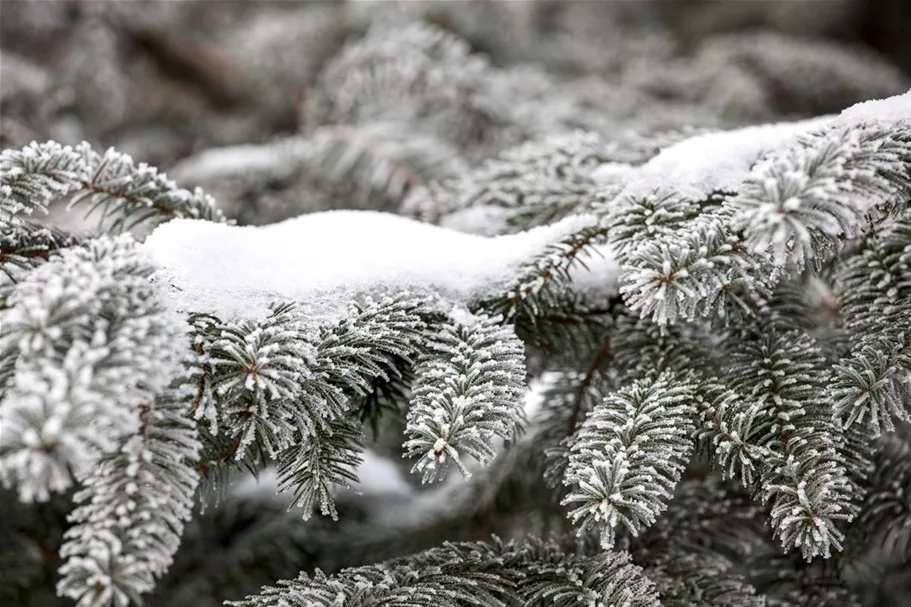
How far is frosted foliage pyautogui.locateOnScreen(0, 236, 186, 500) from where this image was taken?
0.53 metres

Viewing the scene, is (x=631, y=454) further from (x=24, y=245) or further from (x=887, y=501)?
(x=24, y=245)

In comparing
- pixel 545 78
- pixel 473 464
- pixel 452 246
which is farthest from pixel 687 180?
pixel 545 78

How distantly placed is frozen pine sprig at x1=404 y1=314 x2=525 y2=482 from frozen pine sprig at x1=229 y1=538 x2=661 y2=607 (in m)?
0.13

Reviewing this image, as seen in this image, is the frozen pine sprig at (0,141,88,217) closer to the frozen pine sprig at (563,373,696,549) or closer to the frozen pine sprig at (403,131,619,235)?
the frozen pine sprig at (403,131,619,235)

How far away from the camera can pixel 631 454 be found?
71cm

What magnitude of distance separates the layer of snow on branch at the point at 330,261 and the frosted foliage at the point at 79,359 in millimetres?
100

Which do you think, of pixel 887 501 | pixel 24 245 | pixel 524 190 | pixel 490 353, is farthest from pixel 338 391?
pixel 887 501

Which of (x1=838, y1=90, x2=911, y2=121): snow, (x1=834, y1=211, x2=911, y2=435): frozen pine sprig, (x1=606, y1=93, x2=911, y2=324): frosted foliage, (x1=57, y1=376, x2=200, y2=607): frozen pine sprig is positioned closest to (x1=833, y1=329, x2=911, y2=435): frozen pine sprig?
(x1=834, y1=211, x2=911, y2=435): frozen pine sprig

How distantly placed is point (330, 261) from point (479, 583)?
43 centimetres

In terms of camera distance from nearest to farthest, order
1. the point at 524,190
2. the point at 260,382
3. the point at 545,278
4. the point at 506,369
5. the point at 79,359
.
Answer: the point at 79,359 → the point at 260,382 → the point at 506,369 → the point at 545,278 → the point at 524,190

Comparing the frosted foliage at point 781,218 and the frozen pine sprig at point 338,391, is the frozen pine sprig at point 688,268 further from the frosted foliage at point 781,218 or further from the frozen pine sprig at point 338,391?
the frozen pine sprig at point 338,391

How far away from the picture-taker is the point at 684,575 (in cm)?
89

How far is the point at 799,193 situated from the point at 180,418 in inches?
24.5

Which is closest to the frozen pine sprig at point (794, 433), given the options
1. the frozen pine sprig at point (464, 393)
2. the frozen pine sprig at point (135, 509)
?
the frozen pine sprig at point (464, 393)
